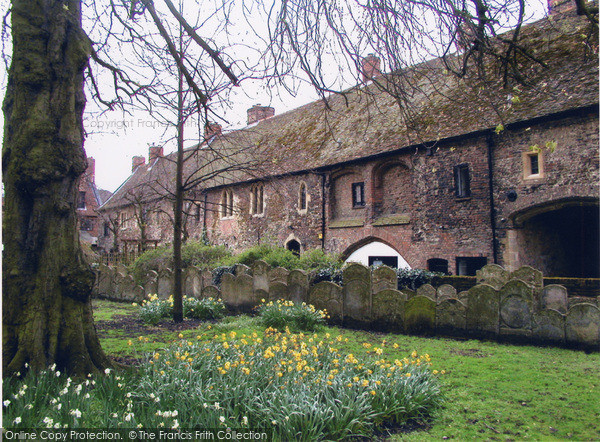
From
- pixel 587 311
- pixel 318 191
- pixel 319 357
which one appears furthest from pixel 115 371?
pixel 318 191

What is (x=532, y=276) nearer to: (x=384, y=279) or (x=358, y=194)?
(x=384, y=279)

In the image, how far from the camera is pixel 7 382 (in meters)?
3.99

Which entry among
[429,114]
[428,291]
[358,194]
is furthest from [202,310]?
[429,114]

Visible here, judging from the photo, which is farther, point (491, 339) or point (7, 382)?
point (491, 339)

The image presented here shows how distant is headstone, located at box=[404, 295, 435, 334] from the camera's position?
27.4 feet

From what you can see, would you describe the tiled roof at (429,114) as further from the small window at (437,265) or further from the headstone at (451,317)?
the small window at (437,265)

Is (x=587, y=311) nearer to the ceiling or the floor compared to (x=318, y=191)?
nearer to the floor

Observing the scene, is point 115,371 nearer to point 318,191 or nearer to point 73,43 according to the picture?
point 73,43

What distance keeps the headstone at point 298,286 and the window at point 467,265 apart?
7639 millimetres

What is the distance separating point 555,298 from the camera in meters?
9.34

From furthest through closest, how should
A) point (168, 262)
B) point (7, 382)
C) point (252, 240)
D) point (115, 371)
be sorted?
point (252, 240) < point (168, 262) < point (115, 371) < point (7, 382)

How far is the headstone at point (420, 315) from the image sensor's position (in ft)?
27.4

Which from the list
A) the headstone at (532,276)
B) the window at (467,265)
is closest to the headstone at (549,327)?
the headstone at (532,276)

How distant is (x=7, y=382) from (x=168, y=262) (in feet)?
43.8
